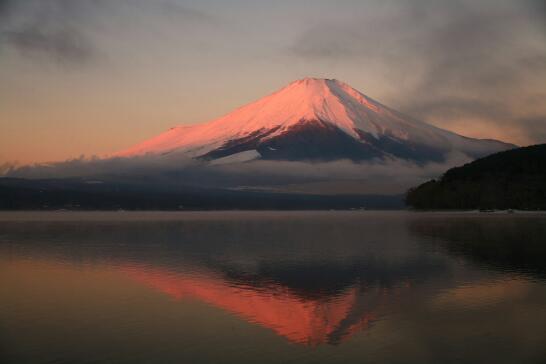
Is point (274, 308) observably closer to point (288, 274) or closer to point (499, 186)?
point (288, 274)

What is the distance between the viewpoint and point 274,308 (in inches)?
977

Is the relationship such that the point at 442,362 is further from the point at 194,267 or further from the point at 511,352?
the point at 194,267

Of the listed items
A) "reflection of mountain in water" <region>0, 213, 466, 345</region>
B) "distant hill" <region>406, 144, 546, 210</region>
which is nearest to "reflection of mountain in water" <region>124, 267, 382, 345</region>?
"reflection of mountain in water" <region>0, 213, 466, 345</region>

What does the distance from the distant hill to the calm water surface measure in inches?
5261

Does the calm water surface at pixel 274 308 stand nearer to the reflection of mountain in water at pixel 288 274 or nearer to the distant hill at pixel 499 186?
the reflection of mountain in water at pixel 288 274

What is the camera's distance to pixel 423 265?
126ft

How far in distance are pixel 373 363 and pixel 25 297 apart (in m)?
17.0

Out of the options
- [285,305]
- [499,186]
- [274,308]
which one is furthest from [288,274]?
[499,186]

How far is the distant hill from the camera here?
16988 centimetres

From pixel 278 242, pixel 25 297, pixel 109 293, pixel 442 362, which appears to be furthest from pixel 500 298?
pixel 278 242

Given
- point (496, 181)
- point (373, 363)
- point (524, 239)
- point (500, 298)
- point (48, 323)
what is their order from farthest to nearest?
point (496, 181) < point (524, 239) < point (500, 298) < point (48, 323) < point (373, 363)

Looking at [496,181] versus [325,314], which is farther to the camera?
[496,181]

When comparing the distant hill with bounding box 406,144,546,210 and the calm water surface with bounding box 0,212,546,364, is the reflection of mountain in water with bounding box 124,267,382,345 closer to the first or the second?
Result: the calm water surface with bounding box 0,212,546,364

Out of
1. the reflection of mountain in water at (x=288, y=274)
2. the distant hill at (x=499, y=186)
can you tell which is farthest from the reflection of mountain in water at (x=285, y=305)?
the distant hill at (x=499, y=186)
